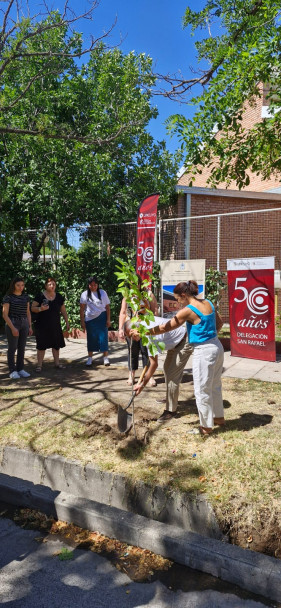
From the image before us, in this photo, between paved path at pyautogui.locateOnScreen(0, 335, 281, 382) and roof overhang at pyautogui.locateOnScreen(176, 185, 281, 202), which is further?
roof overhang at pyautogui.locateOnScreen(176, 185, 281, 202)

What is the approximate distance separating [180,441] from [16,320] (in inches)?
162

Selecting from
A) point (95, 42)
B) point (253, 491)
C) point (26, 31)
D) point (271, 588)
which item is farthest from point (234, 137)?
point (271, 588)

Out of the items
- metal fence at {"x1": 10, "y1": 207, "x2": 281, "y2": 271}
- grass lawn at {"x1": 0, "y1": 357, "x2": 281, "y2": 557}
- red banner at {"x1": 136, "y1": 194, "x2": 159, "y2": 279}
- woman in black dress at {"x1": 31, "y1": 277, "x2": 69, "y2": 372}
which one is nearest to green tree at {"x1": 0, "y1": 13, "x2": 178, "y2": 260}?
metal fence at {"x1": 10, "y1": 207, "x2": 281, "y2": 271}

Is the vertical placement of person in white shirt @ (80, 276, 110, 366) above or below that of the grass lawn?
above

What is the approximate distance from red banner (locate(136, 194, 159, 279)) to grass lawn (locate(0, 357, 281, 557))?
11.5 feet

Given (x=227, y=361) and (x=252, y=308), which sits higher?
(x=252, y=308)

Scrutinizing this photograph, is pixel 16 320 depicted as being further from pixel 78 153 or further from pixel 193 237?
pixel 78 153

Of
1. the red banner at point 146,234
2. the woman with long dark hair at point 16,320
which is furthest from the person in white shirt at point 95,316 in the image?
the red banner at point 146,234

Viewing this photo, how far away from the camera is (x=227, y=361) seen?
27.6 ft

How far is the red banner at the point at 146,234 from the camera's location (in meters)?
9.66

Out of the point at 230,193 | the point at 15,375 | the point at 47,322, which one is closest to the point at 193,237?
the point at 230,193

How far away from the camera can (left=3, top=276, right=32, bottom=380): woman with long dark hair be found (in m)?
7.47

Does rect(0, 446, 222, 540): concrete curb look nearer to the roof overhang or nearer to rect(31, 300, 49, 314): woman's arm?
rect(31, 300, 49, 314): woman's arm

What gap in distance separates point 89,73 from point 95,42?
35.1 feet
